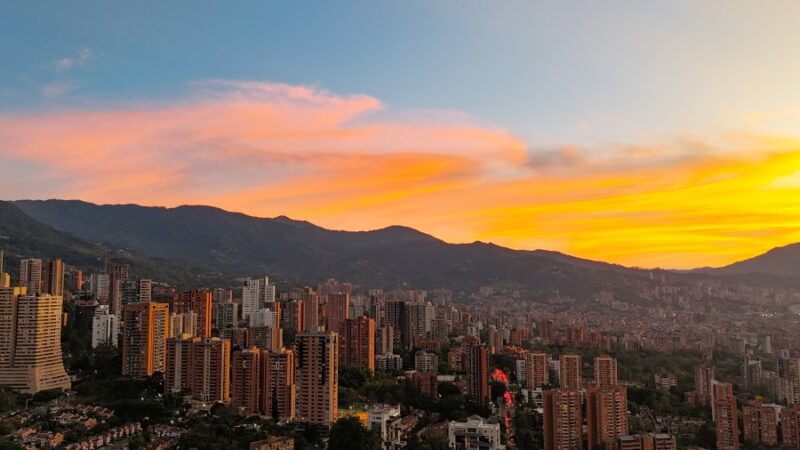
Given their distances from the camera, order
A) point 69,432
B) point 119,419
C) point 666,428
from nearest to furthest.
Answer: point 69,432 < point 119,419 < point 666,428

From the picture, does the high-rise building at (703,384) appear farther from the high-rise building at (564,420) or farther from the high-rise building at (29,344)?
the high-rise building at (29,344)

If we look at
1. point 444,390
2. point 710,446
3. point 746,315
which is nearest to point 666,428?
point 710,446

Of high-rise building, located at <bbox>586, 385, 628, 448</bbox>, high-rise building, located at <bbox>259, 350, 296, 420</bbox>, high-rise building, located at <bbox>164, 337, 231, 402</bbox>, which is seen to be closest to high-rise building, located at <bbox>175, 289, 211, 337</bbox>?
high-rise building, located at <bbox>164, 337, 231, 402</bbox>

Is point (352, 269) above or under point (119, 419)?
above

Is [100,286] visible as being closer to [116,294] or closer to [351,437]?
[116,294]

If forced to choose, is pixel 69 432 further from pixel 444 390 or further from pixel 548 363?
pixel 548 363

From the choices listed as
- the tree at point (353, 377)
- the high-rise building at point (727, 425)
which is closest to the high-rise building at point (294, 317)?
the tree at point (353, 377)

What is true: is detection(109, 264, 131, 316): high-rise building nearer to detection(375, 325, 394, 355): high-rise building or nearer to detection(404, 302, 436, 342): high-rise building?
detection(375, 325, 394, 355): high-rise building
